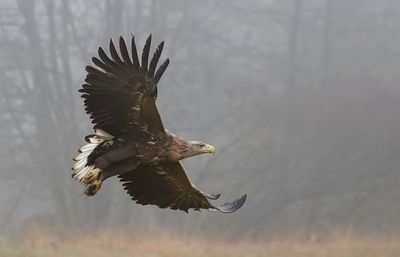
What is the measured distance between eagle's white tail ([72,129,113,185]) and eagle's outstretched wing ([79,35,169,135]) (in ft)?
0.09

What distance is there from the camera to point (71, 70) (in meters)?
9.66

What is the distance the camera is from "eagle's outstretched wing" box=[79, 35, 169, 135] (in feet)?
8.31

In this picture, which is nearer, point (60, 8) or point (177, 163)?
point (177, 163)

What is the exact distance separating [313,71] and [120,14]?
9.19 feet

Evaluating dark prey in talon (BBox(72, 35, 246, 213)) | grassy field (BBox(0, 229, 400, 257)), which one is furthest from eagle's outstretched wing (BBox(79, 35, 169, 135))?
grassy field (BBox(0, 229, 400, 257))

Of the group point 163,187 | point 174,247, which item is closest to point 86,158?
point 163,187

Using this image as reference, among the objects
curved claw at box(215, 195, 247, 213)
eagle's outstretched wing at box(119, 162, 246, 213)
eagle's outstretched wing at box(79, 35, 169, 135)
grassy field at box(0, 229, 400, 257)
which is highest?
grassy field at box(0, 229, 400, 257)

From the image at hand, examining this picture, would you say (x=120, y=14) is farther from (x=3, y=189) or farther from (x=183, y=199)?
(x=183, y=199)

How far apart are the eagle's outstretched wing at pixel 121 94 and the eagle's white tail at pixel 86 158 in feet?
0.09

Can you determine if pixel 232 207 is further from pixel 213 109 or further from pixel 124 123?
pixel 213 109

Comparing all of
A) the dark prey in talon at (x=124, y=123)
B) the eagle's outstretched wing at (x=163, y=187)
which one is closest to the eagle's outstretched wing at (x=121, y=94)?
the dark prey in talon at (x=124, y=123)

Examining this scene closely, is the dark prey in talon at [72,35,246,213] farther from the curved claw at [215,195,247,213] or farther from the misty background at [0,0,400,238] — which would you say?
the misty background at [0,0,400,238]

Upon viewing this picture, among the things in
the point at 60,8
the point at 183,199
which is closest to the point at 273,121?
the point at 60,8

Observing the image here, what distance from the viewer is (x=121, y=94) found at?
258 cm
